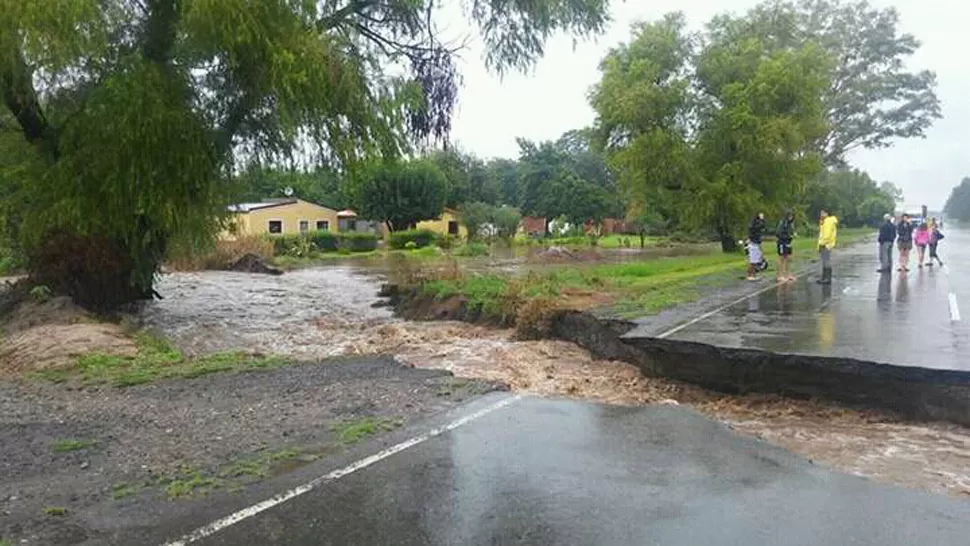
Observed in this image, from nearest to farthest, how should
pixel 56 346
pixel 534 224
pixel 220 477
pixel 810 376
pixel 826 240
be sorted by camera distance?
pixel 220 477, pixel 810 376, pixel 56 346, pixel 826 240, pixel 534 224

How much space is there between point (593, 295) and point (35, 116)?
1275 cm

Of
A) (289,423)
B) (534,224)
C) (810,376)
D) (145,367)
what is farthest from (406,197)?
(289,423)

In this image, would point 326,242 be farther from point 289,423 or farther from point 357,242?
point 289,423

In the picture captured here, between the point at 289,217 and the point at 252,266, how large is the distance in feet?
96.6

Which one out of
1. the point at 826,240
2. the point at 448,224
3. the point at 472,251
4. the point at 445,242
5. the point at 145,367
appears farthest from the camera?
the point at 448,224

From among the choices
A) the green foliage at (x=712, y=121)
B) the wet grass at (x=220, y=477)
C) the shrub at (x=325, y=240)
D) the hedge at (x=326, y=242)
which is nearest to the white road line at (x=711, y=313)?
the wet grass at (x=220, y=477)

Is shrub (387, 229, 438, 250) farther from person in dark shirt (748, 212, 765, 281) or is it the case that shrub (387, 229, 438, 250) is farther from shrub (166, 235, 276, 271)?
person in dark shirt (748, 212, 765, 281)

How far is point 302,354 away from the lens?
1415cm

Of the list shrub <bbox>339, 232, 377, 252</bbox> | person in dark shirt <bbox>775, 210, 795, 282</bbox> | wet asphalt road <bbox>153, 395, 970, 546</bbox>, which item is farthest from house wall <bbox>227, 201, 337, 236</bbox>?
wet asphalt road <bbox>153, 395, 970, 546</bbox>

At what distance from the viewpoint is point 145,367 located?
1109 cm

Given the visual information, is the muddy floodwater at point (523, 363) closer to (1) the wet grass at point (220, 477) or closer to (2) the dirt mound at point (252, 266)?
(1) the wet grass at point (220, 477)

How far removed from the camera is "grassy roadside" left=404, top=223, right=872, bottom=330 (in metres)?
15.2

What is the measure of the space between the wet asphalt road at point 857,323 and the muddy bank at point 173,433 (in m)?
4.34

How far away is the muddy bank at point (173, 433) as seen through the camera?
5314 mm
